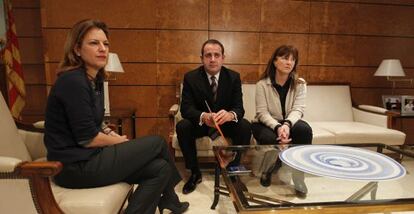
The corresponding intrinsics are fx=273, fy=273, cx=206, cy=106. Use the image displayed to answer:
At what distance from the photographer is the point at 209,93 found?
8.21 feet

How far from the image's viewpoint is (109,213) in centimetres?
122

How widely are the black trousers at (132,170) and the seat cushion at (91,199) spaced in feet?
0.14

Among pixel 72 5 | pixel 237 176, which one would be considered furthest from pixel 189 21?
pixel 237 176

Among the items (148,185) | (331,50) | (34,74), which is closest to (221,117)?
(148,185)

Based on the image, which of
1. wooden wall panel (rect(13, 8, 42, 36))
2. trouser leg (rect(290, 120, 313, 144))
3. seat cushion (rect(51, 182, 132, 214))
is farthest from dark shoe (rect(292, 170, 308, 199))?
wooden wall panel (rect(13, 8, 42, 36))

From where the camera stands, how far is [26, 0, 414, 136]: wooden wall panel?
10.2 ft

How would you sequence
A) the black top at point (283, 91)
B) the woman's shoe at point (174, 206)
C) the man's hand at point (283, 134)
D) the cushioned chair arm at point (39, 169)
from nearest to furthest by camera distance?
the cushioned chair arm at point (39, 169), the woman's shoe at point (174, 206), the man's hand at point (283, 134), the black top at point (283, 91)

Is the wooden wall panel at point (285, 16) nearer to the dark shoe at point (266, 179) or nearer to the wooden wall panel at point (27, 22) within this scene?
the dark shoe at point (266, 179)

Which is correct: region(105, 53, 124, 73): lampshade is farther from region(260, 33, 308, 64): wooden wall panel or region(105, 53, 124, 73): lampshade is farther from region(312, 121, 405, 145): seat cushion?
region(312, 121, 405, 145): seat cushion

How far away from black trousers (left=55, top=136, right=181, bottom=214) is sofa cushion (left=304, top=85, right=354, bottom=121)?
2.14 m

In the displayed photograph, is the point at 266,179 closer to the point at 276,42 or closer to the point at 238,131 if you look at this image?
the point at 238,131

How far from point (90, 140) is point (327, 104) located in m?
2.74

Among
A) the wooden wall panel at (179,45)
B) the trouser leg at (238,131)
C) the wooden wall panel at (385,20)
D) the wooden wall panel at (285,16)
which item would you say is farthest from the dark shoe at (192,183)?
the wooden wall panel at (385,20)

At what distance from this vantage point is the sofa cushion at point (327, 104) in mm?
3191
